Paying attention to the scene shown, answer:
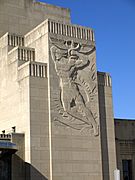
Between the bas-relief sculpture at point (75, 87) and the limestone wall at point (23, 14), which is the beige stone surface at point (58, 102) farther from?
the limestone wall at point (23, 14)

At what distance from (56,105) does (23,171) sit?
5.23 meters

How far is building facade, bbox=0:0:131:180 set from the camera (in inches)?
1113

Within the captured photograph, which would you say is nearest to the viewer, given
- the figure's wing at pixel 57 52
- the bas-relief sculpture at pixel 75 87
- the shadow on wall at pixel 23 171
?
the shadow on wall at pixel 23 171

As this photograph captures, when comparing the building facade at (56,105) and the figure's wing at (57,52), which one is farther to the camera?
the figure's wing at (57,52)

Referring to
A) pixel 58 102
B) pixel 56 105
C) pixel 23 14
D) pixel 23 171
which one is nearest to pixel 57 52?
pixel 58 102

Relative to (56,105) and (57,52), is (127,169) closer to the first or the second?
(56,105)

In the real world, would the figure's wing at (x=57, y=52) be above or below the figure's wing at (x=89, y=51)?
below

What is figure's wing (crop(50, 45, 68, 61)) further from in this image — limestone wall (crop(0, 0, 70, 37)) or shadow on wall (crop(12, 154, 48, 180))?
shadow on wall (crop(12, 154, 48, 180))

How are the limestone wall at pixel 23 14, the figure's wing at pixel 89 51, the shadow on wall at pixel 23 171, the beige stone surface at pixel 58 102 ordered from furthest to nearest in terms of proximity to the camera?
the limestone wall at pixel 23 14 < the figure's wing at pixel 89 51 < the beige stone surface at pixel 58 102 < the shadow on wall at pixel 23 171

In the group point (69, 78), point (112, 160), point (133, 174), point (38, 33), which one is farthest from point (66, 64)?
point (133, 174)

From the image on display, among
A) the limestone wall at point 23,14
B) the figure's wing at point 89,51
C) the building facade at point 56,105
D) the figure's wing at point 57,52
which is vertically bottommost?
the building facade at point 56,105

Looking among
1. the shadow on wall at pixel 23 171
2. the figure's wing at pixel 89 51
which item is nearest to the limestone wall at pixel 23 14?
the figure's wing at pixel 89 51

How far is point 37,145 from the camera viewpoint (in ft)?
92.4

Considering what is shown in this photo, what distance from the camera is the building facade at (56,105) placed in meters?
28.3
